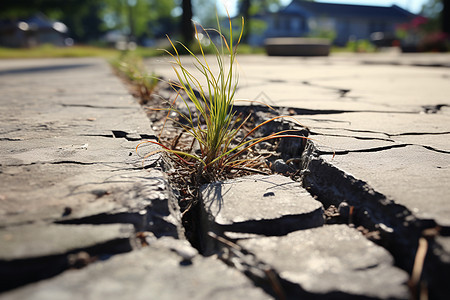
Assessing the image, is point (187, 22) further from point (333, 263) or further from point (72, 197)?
point (333, 263)

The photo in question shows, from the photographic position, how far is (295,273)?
1.93 ft

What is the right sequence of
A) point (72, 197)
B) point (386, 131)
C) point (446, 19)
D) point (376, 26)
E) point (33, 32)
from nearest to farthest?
point (72, 197) < point (386, 131) < point (446, 19) < point (376, 26) < point (33, 32)

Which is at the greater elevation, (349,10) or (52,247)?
(349,10)

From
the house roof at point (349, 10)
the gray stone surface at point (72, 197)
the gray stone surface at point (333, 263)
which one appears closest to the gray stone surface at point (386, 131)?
the gray stone surface at point (333, 263)

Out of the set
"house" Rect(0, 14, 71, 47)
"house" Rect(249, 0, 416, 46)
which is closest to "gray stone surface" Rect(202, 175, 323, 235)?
"house" Rect(249, 0, 416, 46)

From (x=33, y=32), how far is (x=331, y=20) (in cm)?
2448

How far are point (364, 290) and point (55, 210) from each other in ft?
1.91

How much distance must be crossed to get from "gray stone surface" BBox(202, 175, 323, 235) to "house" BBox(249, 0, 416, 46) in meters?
28.6

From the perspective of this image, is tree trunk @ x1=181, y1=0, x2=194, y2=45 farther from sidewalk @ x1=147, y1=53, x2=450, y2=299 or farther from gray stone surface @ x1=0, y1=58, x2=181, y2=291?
gray stone surface @ x1=0, y1=58, x2=181, y2=291

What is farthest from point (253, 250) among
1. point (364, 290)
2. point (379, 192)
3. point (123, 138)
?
point (123, 138)

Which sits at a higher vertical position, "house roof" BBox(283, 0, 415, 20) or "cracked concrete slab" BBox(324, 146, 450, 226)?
"house roof" BBox(283, 0, 415, 20)

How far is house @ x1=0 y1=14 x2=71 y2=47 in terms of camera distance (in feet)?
89.1

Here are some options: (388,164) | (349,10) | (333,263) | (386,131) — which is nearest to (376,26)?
(349,10)

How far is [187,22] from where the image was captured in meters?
9.76
